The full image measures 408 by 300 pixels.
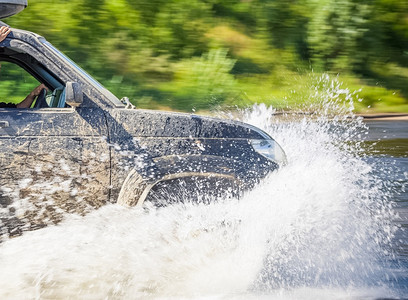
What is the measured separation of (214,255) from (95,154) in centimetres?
115

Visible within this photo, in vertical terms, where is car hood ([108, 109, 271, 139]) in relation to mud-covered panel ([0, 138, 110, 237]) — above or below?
above

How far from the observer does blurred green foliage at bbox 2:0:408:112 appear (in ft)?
50.4

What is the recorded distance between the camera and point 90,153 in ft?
16.0

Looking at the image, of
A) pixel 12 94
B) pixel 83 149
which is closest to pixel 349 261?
pixel 83 149

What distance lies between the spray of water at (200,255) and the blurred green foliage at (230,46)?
883cm

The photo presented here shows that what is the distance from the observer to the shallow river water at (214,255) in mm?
4875

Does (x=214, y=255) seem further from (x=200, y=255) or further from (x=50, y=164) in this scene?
(x=50, y=164)

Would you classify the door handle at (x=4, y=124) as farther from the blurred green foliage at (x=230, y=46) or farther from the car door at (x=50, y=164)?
the blurred green foliage at (x=230, y=46)

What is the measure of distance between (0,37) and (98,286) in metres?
1.84

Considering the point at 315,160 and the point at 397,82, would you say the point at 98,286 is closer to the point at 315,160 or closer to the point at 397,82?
the point at 315,160

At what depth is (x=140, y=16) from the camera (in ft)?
53.6

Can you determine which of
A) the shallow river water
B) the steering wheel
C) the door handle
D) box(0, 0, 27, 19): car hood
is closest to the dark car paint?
the door handle

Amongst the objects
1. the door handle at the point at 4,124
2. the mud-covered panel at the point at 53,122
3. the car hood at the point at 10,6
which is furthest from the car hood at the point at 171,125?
the car hood at the point at 10,6

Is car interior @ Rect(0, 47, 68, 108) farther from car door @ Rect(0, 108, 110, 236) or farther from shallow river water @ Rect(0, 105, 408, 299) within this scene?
shallow river water @ Rect(0, 105, 408, 299)
